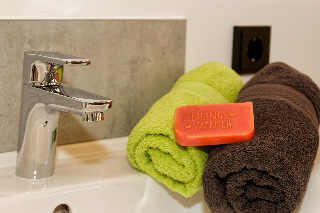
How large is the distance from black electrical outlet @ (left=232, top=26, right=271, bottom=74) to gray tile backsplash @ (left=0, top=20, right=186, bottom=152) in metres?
0.15

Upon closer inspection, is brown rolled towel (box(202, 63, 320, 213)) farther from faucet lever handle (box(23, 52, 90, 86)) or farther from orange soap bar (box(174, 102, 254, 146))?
faucet lever handle (box(23, 52, 90, 86))

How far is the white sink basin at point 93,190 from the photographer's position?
568 mm

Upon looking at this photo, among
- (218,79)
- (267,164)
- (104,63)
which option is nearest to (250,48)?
(218,79)

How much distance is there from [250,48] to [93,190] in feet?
1.71

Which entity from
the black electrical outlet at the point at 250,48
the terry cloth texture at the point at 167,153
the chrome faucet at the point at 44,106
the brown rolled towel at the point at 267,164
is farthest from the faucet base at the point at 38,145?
A: the black electrical outlet at the point at 250,48

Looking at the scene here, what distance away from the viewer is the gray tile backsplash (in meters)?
0.64

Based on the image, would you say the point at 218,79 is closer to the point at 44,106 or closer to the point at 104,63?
the point at 104,63

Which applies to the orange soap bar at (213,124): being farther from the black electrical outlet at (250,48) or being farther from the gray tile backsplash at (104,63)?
the black electrical outlet at (250,48)

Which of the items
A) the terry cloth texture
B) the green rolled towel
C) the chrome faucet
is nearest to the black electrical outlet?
the green rolled towel

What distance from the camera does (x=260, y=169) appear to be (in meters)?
0.48

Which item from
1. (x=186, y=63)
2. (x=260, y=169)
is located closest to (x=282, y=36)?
(x=186, y=63)

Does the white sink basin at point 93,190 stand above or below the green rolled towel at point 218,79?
below

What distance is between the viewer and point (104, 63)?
0.72 m

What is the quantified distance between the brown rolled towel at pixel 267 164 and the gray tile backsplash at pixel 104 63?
272 mm
